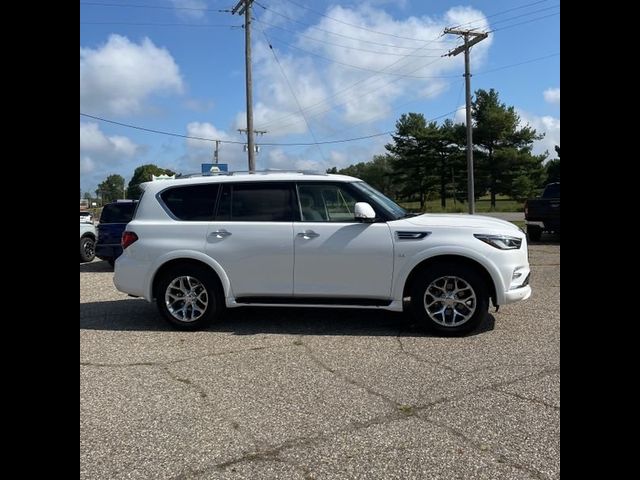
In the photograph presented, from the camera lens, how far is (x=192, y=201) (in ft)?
21.1

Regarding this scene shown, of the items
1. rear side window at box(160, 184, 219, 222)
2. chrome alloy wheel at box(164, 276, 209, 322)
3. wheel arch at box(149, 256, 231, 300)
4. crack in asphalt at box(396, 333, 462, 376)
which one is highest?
rear side window at box(160, 184, 219, 222)

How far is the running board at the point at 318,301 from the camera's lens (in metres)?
5.86

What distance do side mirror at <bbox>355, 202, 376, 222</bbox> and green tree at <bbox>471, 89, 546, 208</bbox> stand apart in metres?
49.4

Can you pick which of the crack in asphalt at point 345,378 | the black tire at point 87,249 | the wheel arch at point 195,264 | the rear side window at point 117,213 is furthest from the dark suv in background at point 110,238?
the crack in asphalt at point 345,378

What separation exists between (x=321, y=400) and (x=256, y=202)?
297 cm

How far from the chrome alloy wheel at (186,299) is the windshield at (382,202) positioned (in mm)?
2193

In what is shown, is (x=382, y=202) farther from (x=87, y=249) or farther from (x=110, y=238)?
(x=87, y=249)

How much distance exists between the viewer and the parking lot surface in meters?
3.02

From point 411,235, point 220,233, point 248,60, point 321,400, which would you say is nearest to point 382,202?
point 411,235

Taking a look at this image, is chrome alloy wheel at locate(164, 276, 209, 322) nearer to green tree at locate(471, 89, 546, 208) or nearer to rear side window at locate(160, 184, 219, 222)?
rear side window at locate(160, 184, 219, 222)

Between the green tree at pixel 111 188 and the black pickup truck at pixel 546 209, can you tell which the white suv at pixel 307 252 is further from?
the green tree at pixel 111 188

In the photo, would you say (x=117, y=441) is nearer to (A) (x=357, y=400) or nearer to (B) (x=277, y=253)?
(A) (x=357, y=400)

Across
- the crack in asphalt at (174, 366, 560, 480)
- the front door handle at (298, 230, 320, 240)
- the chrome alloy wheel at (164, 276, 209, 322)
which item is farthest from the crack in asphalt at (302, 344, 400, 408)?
the chrome alloy wheel at (164, 276, 209, 322)
